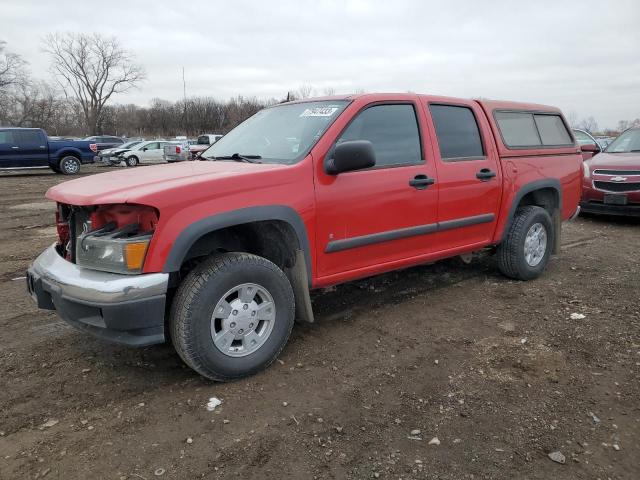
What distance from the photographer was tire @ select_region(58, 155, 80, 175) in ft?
62.9

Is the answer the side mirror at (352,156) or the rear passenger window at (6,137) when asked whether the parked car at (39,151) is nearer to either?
the rear passenger window at (6,137)

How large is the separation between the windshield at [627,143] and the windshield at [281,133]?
752 centimetres

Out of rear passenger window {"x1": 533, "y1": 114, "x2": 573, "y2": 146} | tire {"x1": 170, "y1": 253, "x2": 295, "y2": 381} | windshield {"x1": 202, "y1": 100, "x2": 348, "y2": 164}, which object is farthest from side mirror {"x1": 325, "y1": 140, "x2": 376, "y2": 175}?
rear passenger window {"x1": 533, "y1": 114, "x2": 573, "y2": 146}

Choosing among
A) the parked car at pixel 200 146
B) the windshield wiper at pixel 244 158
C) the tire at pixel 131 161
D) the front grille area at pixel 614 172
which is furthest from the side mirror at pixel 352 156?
the tire at pixel 131 161

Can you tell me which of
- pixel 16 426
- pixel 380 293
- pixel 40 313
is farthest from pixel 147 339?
pixel 380 293

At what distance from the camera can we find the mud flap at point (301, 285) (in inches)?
134

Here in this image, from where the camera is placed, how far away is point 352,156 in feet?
10.7

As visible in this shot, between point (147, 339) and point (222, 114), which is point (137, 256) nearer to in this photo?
point (147, 339)

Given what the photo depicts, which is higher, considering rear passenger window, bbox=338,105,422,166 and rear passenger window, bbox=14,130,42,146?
rear passenger window, bbox=14,130,42,146

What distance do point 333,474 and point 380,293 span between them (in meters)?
2.61

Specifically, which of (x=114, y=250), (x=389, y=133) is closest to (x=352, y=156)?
(x=389, y=133)

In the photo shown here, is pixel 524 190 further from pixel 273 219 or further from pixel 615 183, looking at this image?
pixel 615 183

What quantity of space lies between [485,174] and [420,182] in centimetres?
92

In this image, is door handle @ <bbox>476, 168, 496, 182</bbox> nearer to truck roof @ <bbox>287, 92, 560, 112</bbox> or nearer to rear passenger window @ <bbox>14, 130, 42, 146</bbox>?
truck roof @ <bbox>287, 92, 560, 112</bbox>
